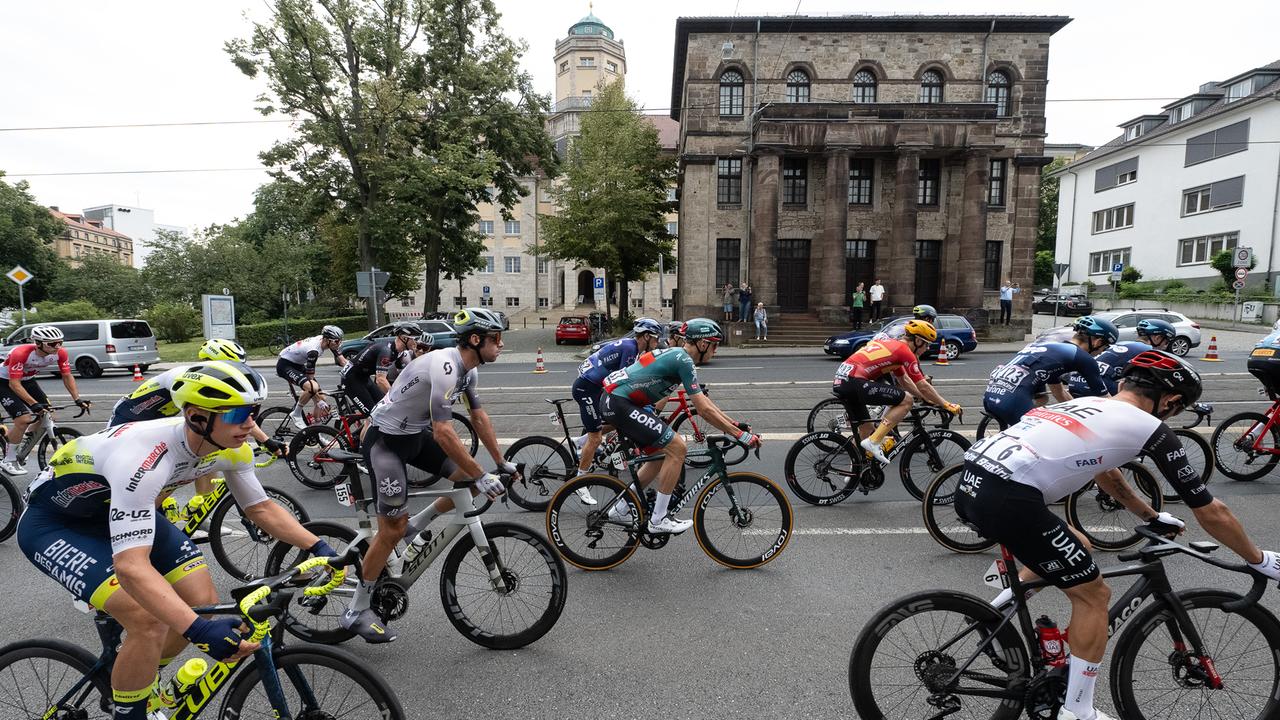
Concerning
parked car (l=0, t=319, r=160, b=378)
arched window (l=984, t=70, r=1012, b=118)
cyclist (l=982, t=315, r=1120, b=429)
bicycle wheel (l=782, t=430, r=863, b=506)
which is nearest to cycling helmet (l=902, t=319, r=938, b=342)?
cyclist (l=982, t=315, r=1120, b=429)

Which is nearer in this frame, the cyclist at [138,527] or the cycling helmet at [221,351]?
the cyclist at [138,527]

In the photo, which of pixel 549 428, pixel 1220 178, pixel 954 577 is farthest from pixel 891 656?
pixel 1220 178

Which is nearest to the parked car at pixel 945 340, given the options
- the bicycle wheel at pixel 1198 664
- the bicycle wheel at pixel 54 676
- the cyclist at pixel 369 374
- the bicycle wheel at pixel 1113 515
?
the bicycle wheel at pixel 1113 515

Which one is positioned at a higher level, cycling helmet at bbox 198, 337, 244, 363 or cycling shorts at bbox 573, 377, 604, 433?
cycling helmet at bbox 198, 337, 244, 363

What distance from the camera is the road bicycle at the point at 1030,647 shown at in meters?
2.83

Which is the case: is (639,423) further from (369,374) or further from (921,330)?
(369,374)

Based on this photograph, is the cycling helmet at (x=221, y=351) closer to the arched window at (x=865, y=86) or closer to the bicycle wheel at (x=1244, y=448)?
the bicycle wheel at (x=1244, y=448)

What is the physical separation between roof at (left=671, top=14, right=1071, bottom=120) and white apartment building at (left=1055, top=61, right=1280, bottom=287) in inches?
586

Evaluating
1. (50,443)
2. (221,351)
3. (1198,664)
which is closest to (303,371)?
(50,443)

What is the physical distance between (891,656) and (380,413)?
3277mm

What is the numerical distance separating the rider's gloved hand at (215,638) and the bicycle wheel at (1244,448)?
8672mm

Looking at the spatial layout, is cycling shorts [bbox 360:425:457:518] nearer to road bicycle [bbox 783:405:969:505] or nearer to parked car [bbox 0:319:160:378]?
road bicycle [bbox 783:405:969:505]

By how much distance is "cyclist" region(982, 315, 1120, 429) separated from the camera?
5.72m

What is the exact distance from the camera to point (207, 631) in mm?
2227
